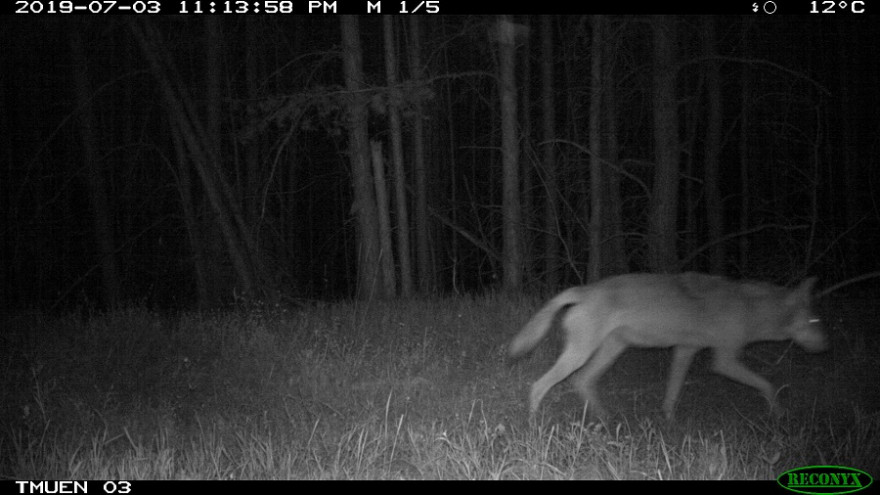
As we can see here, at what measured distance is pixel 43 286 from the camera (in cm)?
2814

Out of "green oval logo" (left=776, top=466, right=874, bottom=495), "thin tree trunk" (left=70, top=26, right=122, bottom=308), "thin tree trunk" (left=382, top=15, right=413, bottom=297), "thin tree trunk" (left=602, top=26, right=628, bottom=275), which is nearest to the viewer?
"green oval logo" (left=776, top=466, right=874, bottom=495)

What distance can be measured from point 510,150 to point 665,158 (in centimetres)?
396

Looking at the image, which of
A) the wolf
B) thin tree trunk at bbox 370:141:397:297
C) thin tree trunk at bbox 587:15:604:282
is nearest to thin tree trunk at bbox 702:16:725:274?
thin tree trunk at bbox 587:15:604:282

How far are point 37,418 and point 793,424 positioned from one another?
6.72 meters

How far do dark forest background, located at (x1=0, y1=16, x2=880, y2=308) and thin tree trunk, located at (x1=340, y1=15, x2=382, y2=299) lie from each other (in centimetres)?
5

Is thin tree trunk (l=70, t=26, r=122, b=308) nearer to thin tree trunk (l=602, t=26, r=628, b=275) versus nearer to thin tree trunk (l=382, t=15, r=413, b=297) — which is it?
thin tree trunk (l=382, t=15, r=413, b=297)

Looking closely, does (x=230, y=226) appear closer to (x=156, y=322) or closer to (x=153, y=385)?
(x=156, y=322)

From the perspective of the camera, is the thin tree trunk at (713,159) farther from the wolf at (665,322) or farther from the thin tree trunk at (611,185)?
the wolf at (665,322)

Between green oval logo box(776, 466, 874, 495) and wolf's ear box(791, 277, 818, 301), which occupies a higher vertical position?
wolf's ear box(791, 277, 818, 301)

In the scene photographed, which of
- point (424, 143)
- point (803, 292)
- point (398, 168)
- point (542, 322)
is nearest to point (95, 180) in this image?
point (424, 143)

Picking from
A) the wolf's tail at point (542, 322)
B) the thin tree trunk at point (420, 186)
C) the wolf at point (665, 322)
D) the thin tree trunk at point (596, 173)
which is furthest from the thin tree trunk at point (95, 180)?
the wolf at point (665, 322)

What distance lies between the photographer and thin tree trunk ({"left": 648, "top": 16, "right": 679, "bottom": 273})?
34.7 feet

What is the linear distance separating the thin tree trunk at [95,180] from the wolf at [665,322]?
49.2 feet

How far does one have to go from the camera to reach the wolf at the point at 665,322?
6801mm
